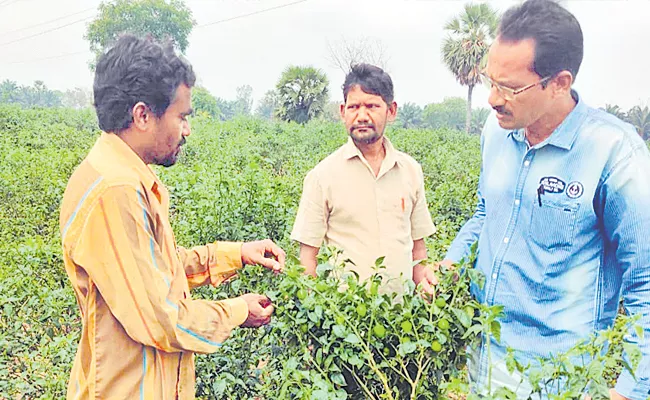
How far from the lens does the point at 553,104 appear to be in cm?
165

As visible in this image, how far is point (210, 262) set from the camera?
188cm

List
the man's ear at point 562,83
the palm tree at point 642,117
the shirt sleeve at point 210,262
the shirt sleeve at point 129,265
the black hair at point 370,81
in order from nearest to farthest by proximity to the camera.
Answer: the shirt sleeve at point 129,265 → the man's ear at point 562,83 → the shirt sleeve at point 210,262 → the black hair at point 370,81 → the palm tree at point 642,117

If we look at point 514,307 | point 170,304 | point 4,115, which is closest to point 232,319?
point 170,304

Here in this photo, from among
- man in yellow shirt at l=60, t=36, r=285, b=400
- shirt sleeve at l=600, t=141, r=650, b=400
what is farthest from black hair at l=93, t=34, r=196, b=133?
shirt sleeve at l=600, t=141, r=650, b=400

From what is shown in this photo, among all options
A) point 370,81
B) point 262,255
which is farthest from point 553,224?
point 370,81

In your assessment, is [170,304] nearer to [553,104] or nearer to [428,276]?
[428,276]

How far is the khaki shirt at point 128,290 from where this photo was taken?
1387 mm

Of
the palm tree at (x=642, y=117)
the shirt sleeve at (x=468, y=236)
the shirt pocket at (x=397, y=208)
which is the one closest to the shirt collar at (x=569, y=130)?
the shirt sleeve at (x=468, y=236)

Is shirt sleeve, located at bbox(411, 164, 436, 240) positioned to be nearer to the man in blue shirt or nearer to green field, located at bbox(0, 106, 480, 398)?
green field, located at bbox(0, 106, 480, 398)

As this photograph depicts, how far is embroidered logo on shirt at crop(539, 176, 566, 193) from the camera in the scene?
162cm

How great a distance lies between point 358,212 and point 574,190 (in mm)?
1088

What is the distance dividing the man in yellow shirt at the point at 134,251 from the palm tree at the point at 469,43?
2863cm

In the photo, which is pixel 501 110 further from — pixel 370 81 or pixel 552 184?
pixel 370 81

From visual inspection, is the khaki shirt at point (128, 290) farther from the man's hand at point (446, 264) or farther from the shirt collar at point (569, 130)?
the shirt collar at point (569, 130)
